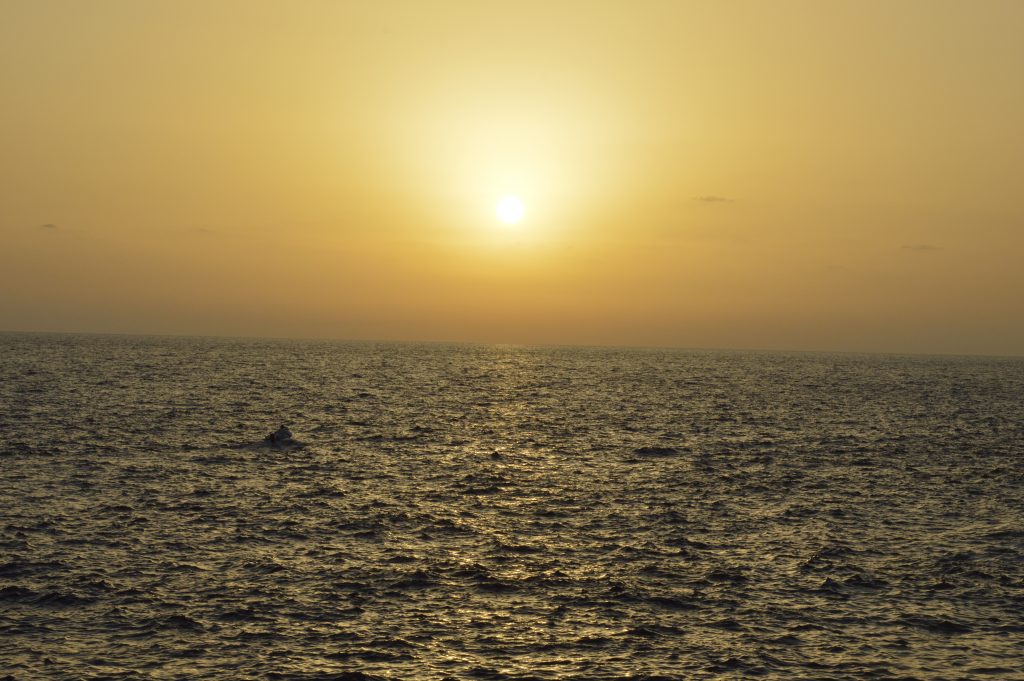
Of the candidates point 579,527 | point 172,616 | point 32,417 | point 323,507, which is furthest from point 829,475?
point 32,417

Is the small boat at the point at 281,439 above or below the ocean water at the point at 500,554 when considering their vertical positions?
above

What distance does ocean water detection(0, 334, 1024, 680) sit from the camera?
91.3ft

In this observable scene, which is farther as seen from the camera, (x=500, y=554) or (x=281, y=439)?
(x=281, y=439)

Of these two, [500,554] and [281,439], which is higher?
[281,439]

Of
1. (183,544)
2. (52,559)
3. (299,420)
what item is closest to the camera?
(52,559)

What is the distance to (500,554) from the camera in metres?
39.1

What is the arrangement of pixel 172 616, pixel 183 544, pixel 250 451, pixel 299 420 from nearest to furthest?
1. pixel 172 616
2. pixel 183 544
3. pixel 250 451
4. pixel 299 420

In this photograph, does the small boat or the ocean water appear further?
the small boat

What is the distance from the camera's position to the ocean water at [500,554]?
27.8 metres

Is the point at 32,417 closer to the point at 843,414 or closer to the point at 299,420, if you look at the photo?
the point at 299,420

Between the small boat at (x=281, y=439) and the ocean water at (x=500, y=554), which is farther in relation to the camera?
the small boat at (x=281, y=439)

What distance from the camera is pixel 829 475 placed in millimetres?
62625

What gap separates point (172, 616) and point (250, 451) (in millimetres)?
38236

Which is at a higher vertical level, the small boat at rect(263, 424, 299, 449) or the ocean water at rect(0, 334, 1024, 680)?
the small boat at rect(263, 424, 299, 449)
